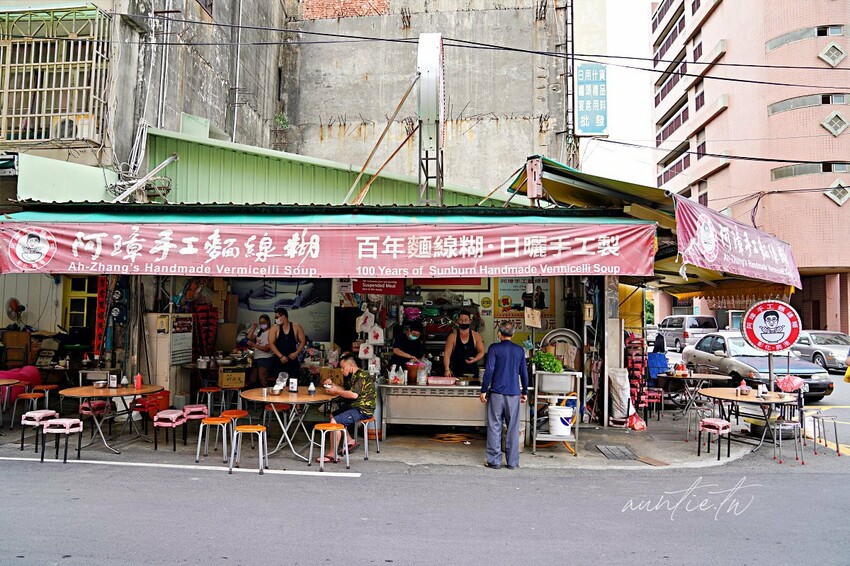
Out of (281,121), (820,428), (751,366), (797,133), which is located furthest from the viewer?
(797,133)

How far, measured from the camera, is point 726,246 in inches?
315

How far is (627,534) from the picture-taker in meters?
5.32

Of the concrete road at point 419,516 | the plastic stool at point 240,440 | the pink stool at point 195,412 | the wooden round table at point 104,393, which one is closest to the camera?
the concrete road at point 419,516

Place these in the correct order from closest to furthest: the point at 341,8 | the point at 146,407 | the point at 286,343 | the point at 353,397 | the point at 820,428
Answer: the point at 353,397
the point at 146,407
the point at 820,428
the point at 286,343
the point at 341,8

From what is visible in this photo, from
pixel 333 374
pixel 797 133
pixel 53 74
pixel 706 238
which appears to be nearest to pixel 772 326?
pixel 706 238

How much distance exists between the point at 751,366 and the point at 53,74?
631 inches

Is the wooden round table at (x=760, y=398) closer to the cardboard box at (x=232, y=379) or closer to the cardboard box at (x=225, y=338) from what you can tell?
the cardboard box at (x=232, y=379)

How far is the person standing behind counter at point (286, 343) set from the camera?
33.9 ft

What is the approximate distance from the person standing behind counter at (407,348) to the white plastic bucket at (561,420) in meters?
2.52

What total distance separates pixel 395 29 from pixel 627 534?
1657 cm

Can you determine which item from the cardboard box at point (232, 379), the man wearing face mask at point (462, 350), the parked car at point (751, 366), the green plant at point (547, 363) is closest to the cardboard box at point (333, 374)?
the cardboard box at point (232, 379)

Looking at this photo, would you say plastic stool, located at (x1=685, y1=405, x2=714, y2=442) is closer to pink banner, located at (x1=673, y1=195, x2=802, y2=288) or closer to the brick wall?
pink banner, located at (x1=673, y1=195, x2=802, y2=288)

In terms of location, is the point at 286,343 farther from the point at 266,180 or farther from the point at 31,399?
the point at 266,180

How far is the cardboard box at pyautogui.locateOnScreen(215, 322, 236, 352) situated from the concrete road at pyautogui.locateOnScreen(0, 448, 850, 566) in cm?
517
